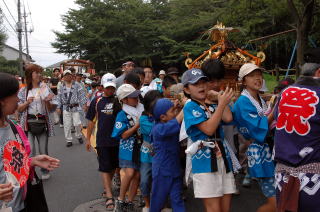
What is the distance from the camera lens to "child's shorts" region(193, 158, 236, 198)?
2.90 metres

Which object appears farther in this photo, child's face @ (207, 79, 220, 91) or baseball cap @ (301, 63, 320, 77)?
child's face @ (207, 79, 220, 91)

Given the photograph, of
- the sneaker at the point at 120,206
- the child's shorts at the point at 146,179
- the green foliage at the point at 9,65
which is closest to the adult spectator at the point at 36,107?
the sneaker at the point at 120,206

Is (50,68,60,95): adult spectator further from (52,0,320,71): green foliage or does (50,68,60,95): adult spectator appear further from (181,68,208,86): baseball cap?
(181,68,208,86): baseball cap

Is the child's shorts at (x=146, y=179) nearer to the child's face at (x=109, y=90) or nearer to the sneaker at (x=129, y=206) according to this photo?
the sneaker at (x=129, y=206)

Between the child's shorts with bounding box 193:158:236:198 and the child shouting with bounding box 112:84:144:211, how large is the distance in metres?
1.47

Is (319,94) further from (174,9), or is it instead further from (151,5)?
(151,5)

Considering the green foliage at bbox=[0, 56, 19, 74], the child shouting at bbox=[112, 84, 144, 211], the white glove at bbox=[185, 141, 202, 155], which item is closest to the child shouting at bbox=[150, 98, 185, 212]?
the white glove at bbox=[185, 141, 202, 155]

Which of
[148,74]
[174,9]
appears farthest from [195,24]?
[148,74]

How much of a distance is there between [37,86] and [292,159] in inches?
190

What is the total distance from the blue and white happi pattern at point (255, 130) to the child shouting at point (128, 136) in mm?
1453

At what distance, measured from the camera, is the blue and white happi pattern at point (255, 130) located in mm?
3172

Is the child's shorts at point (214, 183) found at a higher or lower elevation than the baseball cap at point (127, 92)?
lower

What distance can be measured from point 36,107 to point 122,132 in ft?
8.09

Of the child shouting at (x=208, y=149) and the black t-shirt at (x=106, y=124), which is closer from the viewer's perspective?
the child shouting at (x=208, y=149)
